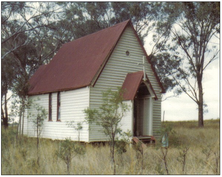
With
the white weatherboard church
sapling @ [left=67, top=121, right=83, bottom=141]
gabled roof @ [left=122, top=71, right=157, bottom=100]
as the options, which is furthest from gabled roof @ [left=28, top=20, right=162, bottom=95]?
sapling @ [left=67, top=121, right=83, bottom=141]

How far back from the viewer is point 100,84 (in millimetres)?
19875

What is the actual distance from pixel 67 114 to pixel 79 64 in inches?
134

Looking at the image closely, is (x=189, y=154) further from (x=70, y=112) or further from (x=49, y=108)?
(x=49, y=108)

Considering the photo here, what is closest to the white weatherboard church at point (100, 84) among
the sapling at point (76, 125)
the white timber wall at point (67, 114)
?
the white timber wall at point (67, 114)

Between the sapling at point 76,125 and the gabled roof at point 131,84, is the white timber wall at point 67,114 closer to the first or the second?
the sapling at point 76,125

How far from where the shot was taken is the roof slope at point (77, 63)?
66.6 feet

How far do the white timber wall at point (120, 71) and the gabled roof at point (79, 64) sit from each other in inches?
20.7

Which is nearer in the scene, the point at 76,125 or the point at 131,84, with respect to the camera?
the point at 131,84

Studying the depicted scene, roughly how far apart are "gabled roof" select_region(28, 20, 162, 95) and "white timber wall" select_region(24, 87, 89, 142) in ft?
1.59

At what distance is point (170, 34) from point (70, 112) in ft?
59.5

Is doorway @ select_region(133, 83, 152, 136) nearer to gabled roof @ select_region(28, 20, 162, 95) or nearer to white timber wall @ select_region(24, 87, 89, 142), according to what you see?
gabled roof @ select_region(28, 20, 162, 95)

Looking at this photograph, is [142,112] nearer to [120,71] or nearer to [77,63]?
[120,71]

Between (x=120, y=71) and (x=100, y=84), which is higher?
(x=120, y=71)

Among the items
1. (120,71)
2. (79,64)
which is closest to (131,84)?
(120,71)
